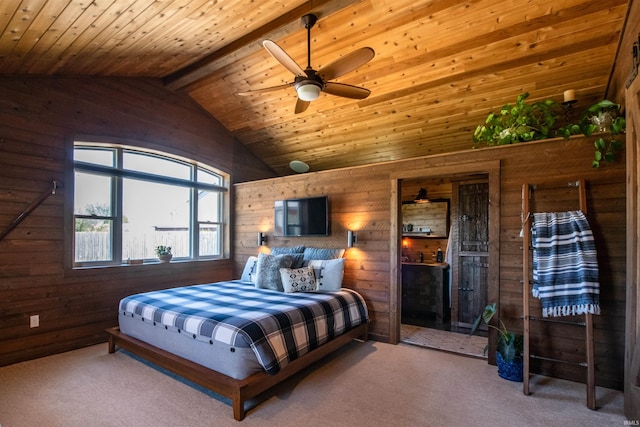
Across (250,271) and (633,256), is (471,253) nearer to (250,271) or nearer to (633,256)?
(633,256)

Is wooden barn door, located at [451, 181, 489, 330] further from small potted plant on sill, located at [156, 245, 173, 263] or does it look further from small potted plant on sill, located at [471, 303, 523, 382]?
small potted plant on sill, located at [156, 245, 173, 263]

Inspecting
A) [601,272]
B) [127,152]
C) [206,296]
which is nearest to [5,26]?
[127,152]

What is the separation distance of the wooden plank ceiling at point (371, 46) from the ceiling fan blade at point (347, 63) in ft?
2.37

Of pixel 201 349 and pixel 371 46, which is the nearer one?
pixel 201 349

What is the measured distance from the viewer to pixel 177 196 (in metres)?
5.17

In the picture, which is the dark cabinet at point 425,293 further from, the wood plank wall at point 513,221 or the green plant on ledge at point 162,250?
the green plant on ledge at point 162,250

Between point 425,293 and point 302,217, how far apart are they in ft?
7.75

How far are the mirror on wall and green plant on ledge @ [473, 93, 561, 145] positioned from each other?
2.12 metres

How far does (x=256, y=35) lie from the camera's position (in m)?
3.58

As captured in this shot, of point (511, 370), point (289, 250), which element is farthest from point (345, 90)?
point (511, 370)

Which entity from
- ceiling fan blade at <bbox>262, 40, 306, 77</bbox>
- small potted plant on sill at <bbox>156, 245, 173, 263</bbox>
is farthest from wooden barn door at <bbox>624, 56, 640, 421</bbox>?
small potted plant on sill at <bbox>156, 245, 173, 263</bbox>

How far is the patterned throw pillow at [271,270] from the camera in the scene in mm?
4078

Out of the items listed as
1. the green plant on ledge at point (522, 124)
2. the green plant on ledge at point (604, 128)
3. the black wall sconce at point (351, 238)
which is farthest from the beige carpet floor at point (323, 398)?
the green plant on ledge at point (522, 124)

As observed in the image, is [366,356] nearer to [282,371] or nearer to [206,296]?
[282,371]
